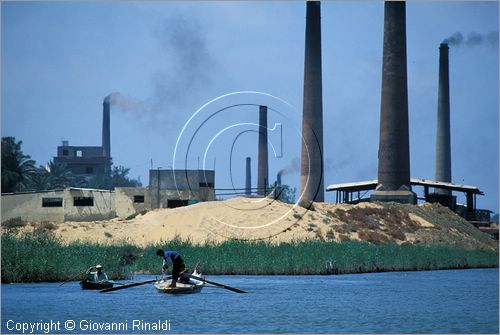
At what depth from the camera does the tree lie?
127m

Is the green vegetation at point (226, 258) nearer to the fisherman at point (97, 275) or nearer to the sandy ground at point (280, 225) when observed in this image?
the fisherman at point (97, 275)

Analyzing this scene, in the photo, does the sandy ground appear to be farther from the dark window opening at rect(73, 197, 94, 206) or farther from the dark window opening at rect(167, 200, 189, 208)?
the dark window opening at rect(167, 200, 189, 208)

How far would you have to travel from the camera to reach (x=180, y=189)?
4227 inches

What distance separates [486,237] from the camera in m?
112

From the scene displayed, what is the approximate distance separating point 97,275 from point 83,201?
151 feet

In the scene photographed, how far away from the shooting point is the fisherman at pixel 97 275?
194 ft

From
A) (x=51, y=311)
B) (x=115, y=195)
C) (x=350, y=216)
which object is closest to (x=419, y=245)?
(x=350, y=216)

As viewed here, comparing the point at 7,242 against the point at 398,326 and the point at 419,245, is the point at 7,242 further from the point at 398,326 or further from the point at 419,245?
the point at 419,245

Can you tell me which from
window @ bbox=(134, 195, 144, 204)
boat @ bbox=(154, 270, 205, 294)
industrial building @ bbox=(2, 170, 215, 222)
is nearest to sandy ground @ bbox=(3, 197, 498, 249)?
industrial building @ bbox=(2, 170, 215, 222)

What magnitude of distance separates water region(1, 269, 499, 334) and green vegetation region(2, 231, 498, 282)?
4.09ft

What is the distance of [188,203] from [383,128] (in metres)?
19.8

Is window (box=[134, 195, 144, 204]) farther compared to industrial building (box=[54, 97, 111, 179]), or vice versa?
industrial building (box=[54, 97, 111, 179])

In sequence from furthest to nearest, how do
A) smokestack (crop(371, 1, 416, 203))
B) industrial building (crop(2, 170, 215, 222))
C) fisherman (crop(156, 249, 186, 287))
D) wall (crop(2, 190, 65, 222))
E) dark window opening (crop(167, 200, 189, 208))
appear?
smokestack (crop(371, 1, 416, 203)), dark window opening (crop(167, 200, 189, 208)), industrial building (crop(2, 170, 215, 222)), wall (crop(2, 190, 65, 222)), fisherman (crop(156, 249, 186, 287))

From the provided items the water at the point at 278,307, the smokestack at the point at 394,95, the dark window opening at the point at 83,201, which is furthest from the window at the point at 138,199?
the water at the point at 278,307
